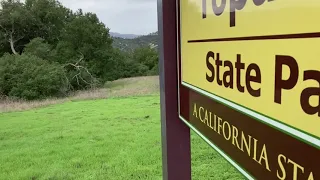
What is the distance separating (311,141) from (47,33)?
863cm

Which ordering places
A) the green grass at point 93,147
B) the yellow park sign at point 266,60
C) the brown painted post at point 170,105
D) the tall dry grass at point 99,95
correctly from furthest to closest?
1. the tall dry grass at point 99,95
2. the green grass at point 93,147
3. the brown painted post at point 170,105
4. the yellow park sign at point 266,60

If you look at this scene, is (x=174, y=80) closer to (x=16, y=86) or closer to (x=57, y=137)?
(x=57, y=137)

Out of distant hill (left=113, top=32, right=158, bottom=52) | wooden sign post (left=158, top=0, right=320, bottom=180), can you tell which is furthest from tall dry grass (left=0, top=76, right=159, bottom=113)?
wooden sign post (left=158, top=0, right=320, bottom=180)

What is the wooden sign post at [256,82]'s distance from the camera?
34 centimetres

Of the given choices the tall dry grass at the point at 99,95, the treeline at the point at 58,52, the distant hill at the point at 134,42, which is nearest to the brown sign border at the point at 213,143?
the tall dry grass at the point at 99,95

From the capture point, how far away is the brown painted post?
84cm

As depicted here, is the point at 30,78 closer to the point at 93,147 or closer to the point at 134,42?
the point at 134,42

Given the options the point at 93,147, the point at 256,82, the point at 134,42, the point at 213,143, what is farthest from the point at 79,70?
the point at 256,82

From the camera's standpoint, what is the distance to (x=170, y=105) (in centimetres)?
86

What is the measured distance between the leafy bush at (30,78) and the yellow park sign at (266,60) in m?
5.80

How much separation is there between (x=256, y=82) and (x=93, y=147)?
1963 mm

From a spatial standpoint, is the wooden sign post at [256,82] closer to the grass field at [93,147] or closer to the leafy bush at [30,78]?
the grass field at [93,147]

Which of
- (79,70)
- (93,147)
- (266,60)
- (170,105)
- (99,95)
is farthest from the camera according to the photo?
(79,70)

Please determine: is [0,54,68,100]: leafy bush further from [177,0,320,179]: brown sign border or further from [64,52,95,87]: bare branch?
[177,0,320,179]: brown sign border
